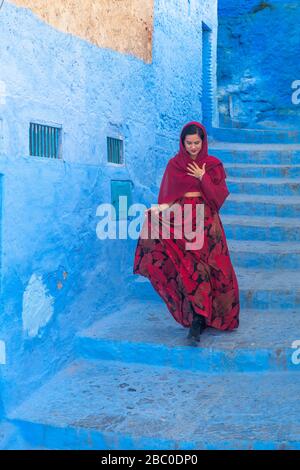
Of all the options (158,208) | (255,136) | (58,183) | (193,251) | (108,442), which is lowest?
(108,442)

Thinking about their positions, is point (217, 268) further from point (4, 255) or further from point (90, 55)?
point (90, 55)

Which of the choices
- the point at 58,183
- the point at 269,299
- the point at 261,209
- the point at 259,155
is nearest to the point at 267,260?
the point at 269,299

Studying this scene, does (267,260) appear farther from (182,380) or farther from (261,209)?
(182,380)

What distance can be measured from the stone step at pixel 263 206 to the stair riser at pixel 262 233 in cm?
49

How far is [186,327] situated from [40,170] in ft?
5.10

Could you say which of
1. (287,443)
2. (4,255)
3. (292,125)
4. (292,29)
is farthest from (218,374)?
(292,29)

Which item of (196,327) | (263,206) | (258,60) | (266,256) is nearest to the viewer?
(196,327)

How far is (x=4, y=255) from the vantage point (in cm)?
332

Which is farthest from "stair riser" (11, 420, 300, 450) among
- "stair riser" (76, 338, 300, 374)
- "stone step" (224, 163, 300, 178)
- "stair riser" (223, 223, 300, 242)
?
"stone step" (224, 163, 300, 178)

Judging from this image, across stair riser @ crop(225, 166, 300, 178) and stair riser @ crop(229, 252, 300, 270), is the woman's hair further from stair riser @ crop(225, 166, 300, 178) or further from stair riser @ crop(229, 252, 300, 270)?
stair riser @ crop(225, 166, 300, 178)

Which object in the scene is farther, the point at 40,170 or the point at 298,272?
the point at 298,272

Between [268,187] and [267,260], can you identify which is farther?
[268,187]

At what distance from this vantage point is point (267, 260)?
5.64m

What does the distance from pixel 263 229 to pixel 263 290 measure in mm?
1418
